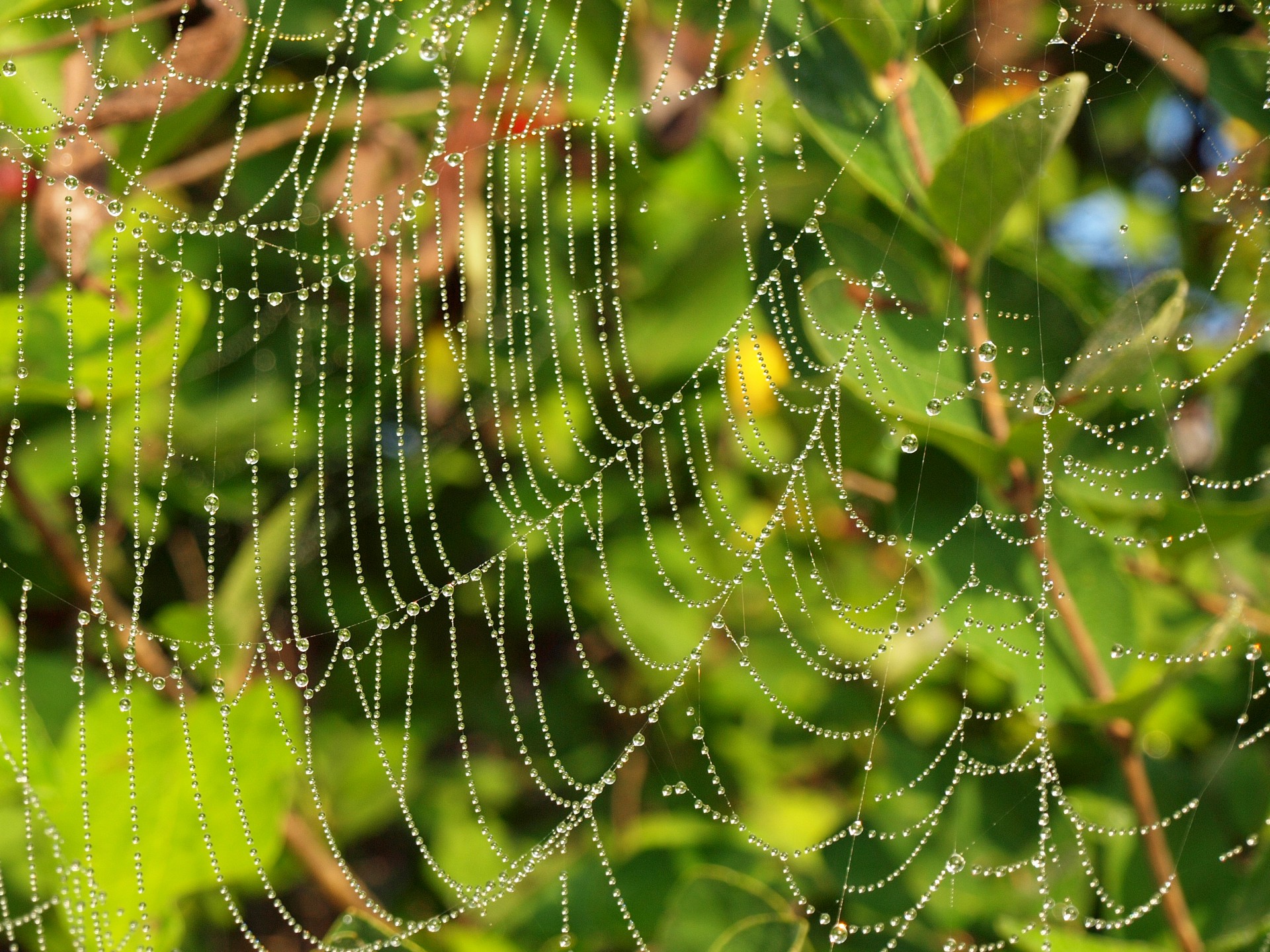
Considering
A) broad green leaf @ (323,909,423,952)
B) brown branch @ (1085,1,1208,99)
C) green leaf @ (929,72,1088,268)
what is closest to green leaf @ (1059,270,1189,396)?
green leaf @ (929,72,1088,268)

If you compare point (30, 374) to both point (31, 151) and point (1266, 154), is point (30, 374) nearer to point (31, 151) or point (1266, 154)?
point (31, 151)

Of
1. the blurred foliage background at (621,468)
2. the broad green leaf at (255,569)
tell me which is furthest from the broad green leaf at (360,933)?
the broad green leaf at (255,569)

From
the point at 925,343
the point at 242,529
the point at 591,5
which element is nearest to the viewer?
the point at 925,343

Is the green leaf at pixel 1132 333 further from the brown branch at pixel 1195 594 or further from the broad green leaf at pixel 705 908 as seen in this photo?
the broad green leaf at pixel 705 908

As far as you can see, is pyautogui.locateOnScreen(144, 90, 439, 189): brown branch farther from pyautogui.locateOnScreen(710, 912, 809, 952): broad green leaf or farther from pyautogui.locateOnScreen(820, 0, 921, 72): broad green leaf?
pyautogui.locateOnScreen(710, 912, 809, 952): broad green leaf

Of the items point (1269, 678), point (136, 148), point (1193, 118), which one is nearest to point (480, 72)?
point (136, 148)
